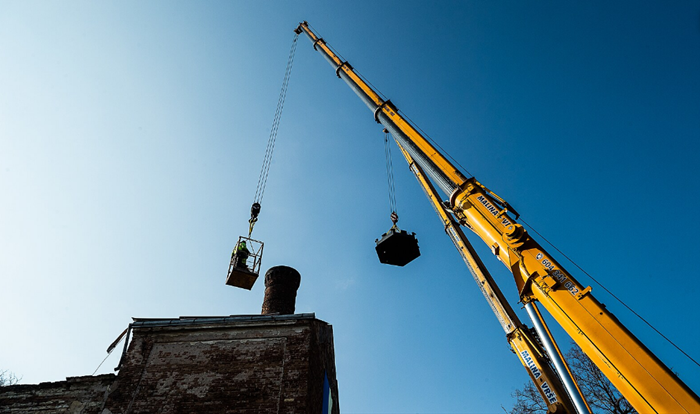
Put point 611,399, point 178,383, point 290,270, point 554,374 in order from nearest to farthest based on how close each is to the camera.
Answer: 1. point 554,374
2. point 178,383
3. point 290,270
4. point 611,399

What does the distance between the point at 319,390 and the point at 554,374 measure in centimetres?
533

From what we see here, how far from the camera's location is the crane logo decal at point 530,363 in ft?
26.2

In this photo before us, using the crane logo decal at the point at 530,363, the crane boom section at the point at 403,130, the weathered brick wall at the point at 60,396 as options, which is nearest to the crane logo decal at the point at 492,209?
the crane boom section at the point at 403,130

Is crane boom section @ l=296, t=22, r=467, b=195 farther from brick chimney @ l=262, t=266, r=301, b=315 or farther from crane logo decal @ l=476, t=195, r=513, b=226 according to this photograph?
brick chimney @ l=262, t=266, r=301, b=315

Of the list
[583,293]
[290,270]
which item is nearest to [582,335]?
[583,293]

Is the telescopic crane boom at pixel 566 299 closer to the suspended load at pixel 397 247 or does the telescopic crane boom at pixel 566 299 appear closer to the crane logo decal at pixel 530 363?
the suspended load at pixel 397 247

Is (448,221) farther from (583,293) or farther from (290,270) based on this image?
(583,293)

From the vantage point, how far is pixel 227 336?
9242 mm

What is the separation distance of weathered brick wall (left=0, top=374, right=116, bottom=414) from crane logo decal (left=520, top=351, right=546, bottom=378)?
9.61 meters

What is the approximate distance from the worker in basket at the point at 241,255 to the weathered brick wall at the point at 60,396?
4240 millimetres

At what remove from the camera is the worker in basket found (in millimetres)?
11641

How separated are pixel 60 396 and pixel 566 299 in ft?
35.4

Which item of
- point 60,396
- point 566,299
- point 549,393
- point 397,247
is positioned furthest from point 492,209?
point 60,396

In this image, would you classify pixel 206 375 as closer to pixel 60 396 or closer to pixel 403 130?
pixel 60 396
